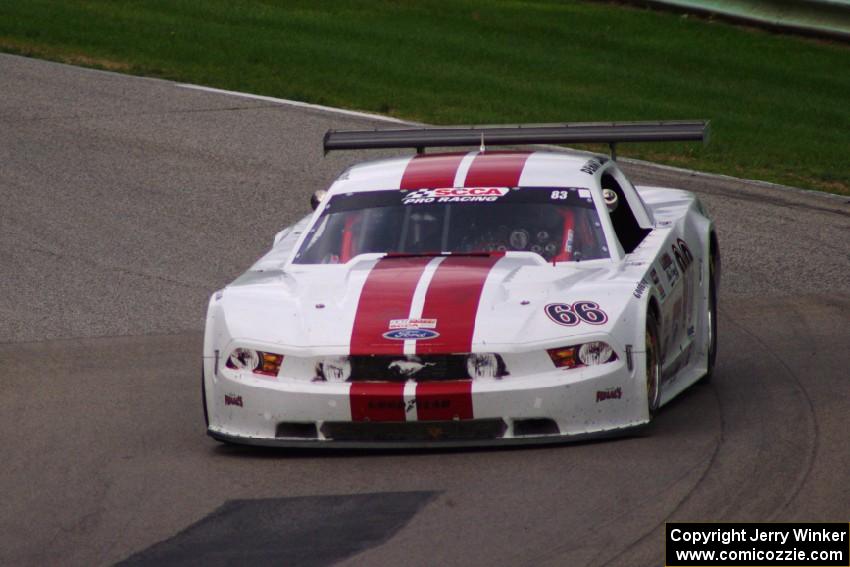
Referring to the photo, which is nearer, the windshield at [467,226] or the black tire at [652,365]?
the black tire at [652,365]

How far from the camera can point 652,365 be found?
24.6ft

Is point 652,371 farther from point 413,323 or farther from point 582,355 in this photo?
point 413,323

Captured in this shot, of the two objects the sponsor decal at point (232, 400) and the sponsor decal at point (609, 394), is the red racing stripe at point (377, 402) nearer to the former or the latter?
the sponsor decal at point (232, 400)

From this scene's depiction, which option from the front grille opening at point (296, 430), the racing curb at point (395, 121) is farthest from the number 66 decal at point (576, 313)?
the racing curb at point (395, 121)

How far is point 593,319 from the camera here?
7.20 metres

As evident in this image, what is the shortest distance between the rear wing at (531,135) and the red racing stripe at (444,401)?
A: 2651 mm

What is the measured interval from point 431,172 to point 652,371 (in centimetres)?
202

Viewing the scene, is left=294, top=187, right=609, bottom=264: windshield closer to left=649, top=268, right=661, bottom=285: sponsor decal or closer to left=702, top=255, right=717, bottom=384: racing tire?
left=649, top=268, right=661, bottom=285: sponsor decal

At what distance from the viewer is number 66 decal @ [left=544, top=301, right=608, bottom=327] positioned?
7184 millimetres

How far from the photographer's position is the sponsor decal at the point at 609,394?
7074 mm

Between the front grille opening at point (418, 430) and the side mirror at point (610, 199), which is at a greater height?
the side mirror at point (610, 199)

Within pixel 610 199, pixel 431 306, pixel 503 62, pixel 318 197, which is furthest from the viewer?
pixel 503 62

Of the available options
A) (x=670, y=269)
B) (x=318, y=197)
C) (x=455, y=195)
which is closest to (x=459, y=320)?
(x=455, y=195)

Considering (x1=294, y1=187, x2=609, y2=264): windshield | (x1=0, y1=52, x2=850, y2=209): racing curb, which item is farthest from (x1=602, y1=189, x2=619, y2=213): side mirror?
(x1=0, y1=52, x2=850, y2=209): racing curb
